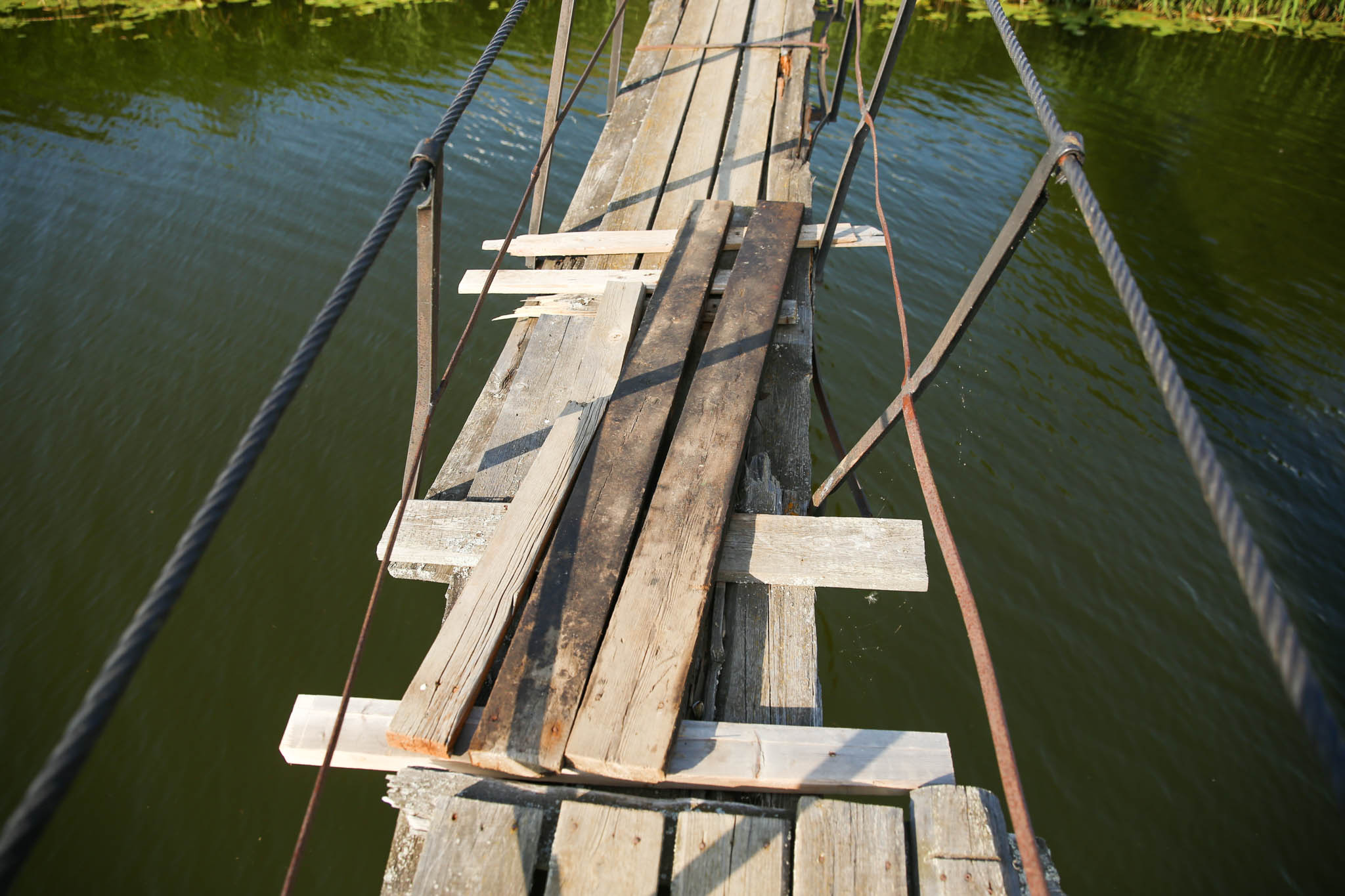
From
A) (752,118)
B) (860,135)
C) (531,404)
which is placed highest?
(860,135)

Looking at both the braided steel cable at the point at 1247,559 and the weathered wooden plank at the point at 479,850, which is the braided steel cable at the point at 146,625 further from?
the braided steel cable at the point at 1247,559

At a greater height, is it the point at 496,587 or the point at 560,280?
the point at 560,280

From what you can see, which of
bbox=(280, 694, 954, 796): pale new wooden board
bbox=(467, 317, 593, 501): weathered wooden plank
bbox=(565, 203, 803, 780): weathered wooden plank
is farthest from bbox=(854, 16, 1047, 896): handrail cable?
bbox=(467, 317, 593, 501): weathered wooden plank

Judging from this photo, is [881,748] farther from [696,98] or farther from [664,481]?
[696,98]

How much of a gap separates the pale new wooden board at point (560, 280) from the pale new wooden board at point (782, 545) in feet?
4.90

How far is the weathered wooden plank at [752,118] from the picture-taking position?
4633 millimetres

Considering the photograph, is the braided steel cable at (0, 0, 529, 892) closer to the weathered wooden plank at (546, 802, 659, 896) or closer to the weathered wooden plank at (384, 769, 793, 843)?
the weathered wooden plank at (384, 769, 793, 843)

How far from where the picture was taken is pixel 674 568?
2.15m

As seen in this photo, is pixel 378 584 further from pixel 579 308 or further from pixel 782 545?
pixel 579 308

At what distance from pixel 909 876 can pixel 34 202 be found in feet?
33.7

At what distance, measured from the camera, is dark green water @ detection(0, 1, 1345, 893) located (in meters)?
3.90

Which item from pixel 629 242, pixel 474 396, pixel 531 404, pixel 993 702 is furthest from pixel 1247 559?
pixel 474 396

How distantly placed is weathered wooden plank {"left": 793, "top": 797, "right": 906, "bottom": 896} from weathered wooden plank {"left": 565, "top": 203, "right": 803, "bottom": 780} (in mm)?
363

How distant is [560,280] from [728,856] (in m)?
2.80
